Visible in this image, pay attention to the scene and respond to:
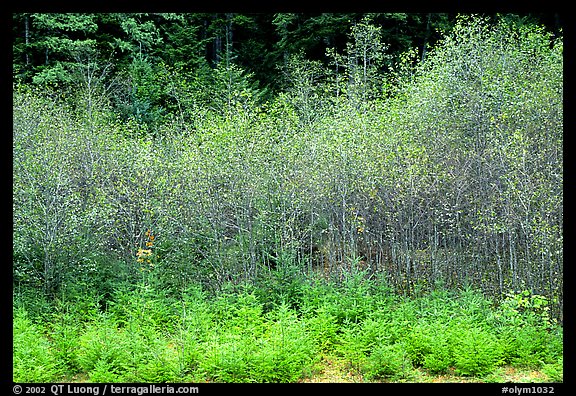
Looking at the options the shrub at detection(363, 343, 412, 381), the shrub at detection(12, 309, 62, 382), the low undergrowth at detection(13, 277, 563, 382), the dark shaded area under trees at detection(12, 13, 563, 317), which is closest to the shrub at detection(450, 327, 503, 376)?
the low undergrowth at detection(13, 277, 563, 382)

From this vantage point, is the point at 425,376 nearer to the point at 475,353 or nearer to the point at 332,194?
the point at 475,353

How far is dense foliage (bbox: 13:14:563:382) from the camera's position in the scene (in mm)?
5852

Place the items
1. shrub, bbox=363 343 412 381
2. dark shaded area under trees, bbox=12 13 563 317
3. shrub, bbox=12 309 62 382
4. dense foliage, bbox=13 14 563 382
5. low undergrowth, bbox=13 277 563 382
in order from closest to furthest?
1. shrub, bbox=12 309 62 382
2. low undergrowth, bbox=13 277 563 382
3. shrub, bbox=363 343 412 381
4. dense foliage, bbox=13 14 563 382
5. dark shaded area under trees, bbox=12 13 563 317

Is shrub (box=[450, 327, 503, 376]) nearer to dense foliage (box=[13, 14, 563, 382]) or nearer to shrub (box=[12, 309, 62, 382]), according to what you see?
dense foliage (box=[13, 14, 563, 382])

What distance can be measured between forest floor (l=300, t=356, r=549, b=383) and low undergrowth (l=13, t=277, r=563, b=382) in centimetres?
3

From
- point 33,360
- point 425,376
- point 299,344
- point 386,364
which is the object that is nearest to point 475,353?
point 425,376

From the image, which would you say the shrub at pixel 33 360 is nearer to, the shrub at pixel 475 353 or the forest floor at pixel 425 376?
the forest floor at pixel 425 376

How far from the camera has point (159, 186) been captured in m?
9.17

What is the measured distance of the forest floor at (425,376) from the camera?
217 inches

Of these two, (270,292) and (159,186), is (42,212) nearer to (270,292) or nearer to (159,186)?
(159,186)

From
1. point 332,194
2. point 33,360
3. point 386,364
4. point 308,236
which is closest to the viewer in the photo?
point 33,360

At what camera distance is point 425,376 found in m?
5.73

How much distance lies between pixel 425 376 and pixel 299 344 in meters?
1.44

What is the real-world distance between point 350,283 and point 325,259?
2.57 m
